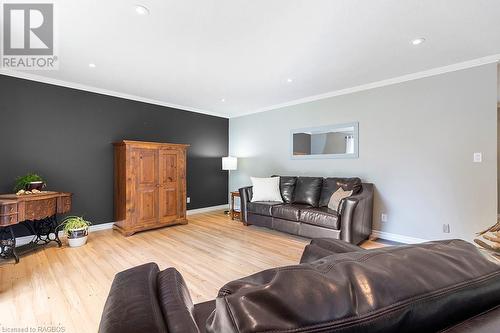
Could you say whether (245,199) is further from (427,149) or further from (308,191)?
(427,149)

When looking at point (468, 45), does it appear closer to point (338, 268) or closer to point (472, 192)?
point (472, 192)

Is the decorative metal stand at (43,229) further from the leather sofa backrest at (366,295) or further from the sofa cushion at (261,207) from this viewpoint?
the leather sofa backrest at (366,295)

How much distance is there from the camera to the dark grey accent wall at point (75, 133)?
3.27 m

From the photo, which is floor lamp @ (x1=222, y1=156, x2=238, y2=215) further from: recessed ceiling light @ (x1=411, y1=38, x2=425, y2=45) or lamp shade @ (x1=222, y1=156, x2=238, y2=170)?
recessed ceiling light @ (x1=411, y1=38, x2=425, y2=45)

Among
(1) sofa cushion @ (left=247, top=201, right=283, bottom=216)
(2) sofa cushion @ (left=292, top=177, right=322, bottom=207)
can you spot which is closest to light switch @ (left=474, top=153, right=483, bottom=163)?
(2) sofa cushion @ (left=292, top=177, right=322, bottom=207)

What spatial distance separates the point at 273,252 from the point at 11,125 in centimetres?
394

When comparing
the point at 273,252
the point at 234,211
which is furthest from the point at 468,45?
the point at 234,211

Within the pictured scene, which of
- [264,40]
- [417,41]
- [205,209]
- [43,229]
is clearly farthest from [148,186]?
[417,41]

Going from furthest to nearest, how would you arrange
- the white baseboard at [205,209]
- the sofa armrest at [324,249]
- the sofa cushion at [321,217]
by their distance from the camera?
the white baseboard at [205,209], the sofa cushion at [321,217], the sofa armrest at [324,249]

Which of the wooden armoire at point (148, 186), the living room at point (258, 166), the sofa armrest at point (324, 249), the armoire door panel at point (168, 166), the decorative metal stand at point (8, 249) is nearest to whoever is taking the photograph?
the living room at point (258, 166)

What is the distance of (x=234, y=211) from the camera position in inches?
195

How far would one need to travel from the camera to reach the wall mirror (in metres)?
3.95

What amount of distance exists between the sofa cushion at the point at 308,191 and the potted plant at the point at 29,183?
3.71 m

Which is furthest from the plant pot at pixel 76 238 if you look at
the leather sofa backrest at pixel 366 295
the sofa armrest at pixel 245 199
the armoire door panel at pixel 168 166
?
the leather sofa backrest at pixel 366 295
